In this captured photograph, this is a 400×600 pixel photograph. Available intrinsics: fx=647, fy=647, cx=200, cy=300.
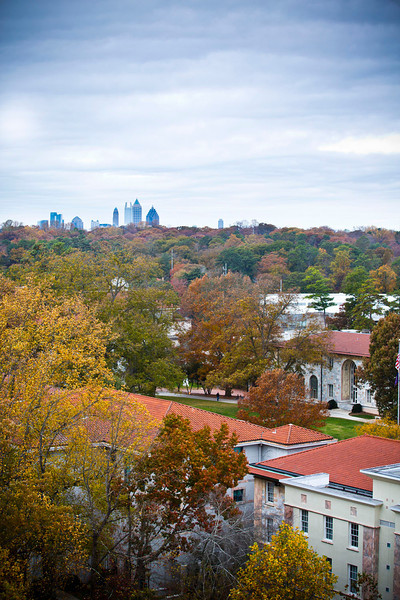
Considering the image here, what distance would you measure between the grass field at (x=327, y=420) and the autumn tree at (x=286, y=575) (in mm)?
25899

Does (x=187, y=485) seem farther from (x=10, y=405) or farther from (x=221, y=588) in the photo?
(x=10, y=405)

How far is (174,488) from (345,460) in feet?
24.9

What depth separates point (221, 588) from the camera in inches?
825

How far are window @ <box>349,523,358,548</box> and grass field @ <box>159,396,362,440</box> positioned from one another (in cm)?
2312

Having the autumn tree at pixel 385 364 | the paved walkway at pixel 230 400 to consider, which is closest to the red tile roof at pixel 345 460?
the autumn tree at pixel 385 364

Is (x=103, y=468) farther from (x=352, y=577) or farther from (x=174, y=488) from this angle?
(x=352, y=577)

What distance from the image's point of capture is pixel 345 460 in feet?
82.6

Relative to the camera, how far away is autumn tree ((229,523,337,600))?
1859cm

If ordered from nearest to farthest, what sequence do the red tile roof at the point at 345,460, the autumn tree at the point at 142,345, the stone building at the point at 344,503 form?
the stone building at the point at 344,503
the red tile roof at the point at 345,460
the autumn tree at the point at 142,345

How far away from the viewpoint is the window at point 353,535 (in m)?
21.4

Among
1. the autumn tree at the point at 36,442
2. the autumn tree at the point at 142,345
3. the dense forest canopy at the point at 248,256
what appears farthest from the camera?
the dense forest canopy at the point at 248,256

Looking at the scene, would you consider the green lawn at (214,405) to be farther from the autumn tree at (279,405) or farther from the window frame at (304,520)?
the window frame at (304,520)

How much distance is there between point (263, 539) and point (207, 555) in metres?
4.82

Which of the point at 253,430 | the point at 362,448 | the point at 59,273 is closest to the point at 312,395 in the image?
the point at 59,273
